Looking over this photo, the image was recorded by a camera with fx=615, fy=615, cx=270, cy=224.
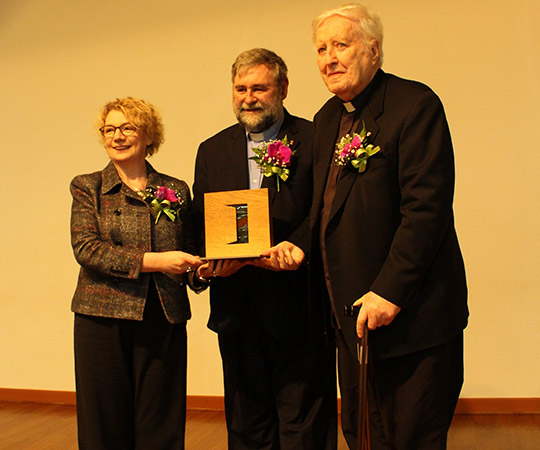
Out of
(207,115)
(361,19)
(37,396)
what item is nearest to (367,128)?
(361,19)

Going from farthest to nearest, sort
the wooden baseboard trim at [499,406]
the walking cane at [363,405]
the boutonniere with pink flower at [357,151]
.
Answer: the wooden baseboard trim at [499,406]
the boutonniere with pink flower at [357,151]
the walking cane at [363,405]

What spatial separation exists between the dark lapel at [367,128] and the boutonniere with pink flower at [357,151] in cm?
2

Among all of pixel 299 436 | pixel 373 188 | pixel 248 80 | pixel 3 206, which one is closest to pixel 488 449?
pixel 299 436

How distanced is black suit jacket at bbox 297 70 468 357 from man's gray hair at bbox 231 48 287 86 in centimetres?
61

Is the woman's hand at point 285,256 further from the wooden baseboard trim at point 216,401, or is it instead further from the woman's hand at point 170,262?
the wooden baseboard trim at point 216,401

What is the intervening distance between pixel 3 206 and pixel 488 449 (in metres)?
4.00

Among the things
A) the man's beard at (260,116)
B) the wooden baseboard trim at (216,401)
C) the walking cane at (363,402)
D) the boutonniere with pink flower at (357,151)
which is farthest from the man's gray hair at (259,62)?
the wooden baseboard trim at (216,401)

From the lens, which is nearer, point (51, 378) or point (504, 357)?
point (504, 357)

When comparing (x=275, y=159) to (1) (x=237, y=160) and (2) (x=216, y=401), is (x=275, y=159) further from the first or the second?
(2) (x=216, y=401)

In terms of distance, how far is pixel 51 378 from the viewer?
482 cm

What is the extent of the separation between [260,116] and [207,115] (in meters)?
2.12

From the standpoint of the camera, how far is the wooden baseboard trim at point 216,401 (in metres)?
3.94

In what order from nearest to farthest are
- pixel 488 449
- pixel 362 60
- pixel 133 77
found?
pixel 362 60, pixel 488 449, pixel 133 77

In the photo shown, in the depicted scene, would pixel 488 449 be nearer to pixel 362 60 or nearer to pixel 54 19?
pixel 362 60
